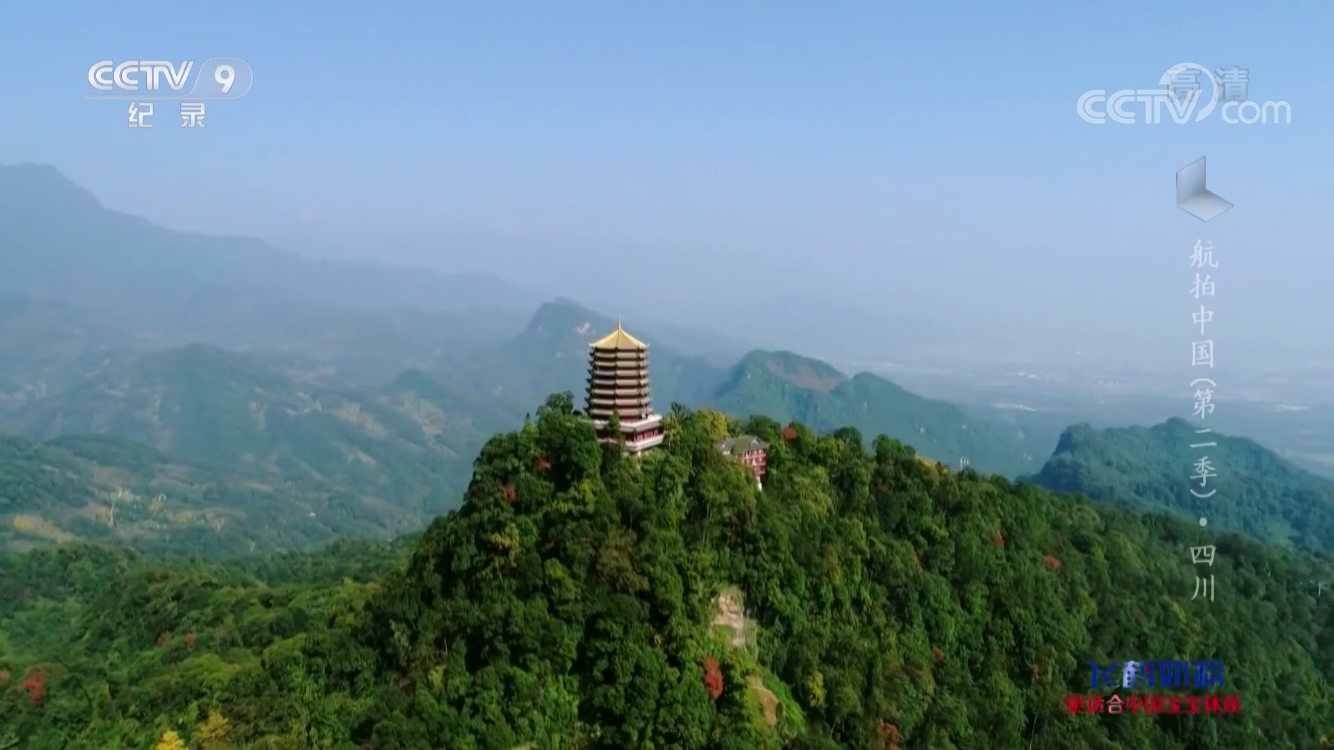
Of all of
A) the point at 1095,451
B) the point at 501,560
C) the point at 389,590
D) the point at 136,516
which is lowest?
the point at 136,516

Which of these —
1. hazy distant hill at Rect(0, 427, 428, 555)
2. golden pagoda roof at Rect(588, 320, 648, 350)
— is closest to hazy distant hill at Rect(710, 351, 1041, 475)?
hazy distant hill at Rect(0, 427, 428, 555)

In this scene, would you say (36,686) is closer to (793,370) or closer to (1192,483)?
(1192,483)

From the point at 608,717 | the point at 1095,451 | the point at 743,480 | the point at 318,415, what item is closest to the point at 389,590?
the point at 608,717

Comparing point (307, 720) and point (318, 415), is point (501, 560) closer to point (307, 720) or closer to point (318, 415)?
point (307, 720)

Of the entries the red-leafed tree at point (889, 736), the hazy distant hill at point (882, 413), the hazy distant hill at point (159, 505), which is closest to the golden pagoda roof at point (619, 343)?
the red-leafed tree at point (889, 736)

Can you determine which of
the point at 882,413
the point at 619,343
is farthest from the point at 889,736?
the point at 882,413

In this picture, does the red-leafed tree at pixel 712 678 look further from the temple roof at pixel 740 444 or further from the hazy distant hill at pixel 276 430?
the hazy distant hill at pixel 276 430
